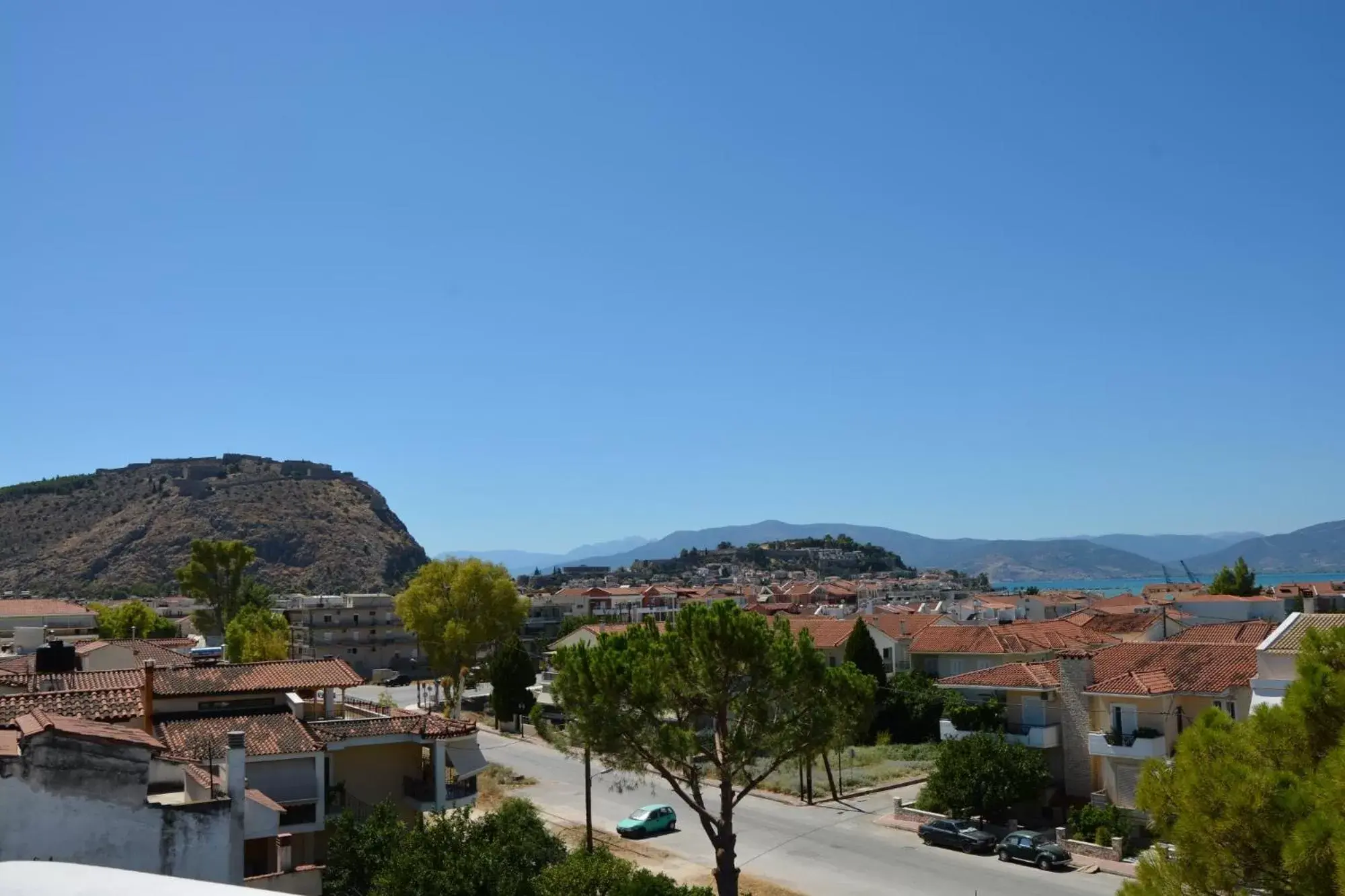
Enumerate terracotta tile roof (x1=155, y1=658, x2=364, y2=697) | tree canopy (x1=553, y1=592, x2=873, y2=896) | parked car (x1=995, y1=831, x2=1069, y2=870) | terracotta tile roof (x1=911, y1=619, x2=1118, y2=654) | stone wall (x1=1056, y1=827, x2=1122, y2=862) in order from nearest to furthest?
tree canopy (x1=553, y1=592, x2=873, y2=896) → terracotta tile roof (x1=155, y1=658, x2=364, y2=697) → parked car (x1=995, y1=831, x2=1069, y2=870) → stone wall (x1=1056, y1=827, x2=1122, y2=862) → terracotta tile roof (x1=911, y1=619, x2=1118, y2=654)

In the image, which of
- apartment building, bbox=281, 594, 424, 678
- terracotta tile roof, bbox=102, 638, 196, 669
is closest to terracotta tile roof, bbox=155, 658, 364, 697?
terracotta tile roof, bbox=102, 638, 196, 669

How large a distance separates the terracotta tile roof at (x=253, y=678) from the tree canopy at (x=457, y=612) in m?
27.7

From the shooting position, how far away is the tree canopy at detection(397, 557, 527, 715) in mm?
57000

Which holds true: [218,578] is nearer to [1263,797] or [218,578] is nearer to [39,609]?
[39,609]

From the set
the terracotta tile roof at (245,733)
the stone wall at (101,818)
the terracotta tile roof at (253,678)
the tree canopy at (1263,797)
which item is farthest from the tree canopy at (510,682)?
the tree canopy at (1263,797)

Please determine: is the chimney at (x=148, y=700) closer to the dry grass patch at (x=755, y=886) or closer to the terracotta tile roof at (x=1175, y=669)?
the dry grass patch at (x=755, y=886)

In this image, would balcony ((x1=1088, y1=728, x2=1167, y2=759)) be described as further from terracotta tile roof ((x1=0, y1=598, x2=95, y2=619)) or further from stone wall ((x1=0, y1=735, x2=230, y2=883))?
terracotta tile roof ((x1=0, y1=598, x2=95, y2=619))

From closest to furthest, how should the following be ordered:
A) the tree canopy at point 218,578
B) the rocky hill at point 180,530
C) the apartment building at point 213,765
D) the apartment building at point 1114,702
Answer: the apartment building at point 213,765 < the apartment building at point 1114,702 < the tree canopy at point 218,578 < the rocky hill at point 180,530

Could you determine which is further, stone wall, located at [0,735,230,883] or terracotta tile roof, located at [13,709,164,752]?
terracotta tile roof, located at [13,709,164,752]

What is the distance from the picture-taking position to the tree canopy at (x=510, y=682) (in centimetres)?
5612

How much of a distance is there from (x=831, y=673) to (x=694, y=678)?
10.3 ft

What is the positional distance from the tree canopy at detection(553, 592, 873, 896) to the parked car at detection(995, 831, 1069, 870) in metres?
9.94

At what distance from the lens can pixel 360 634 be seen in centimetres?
8575

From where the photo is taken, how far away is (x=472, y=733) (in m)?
27.3
